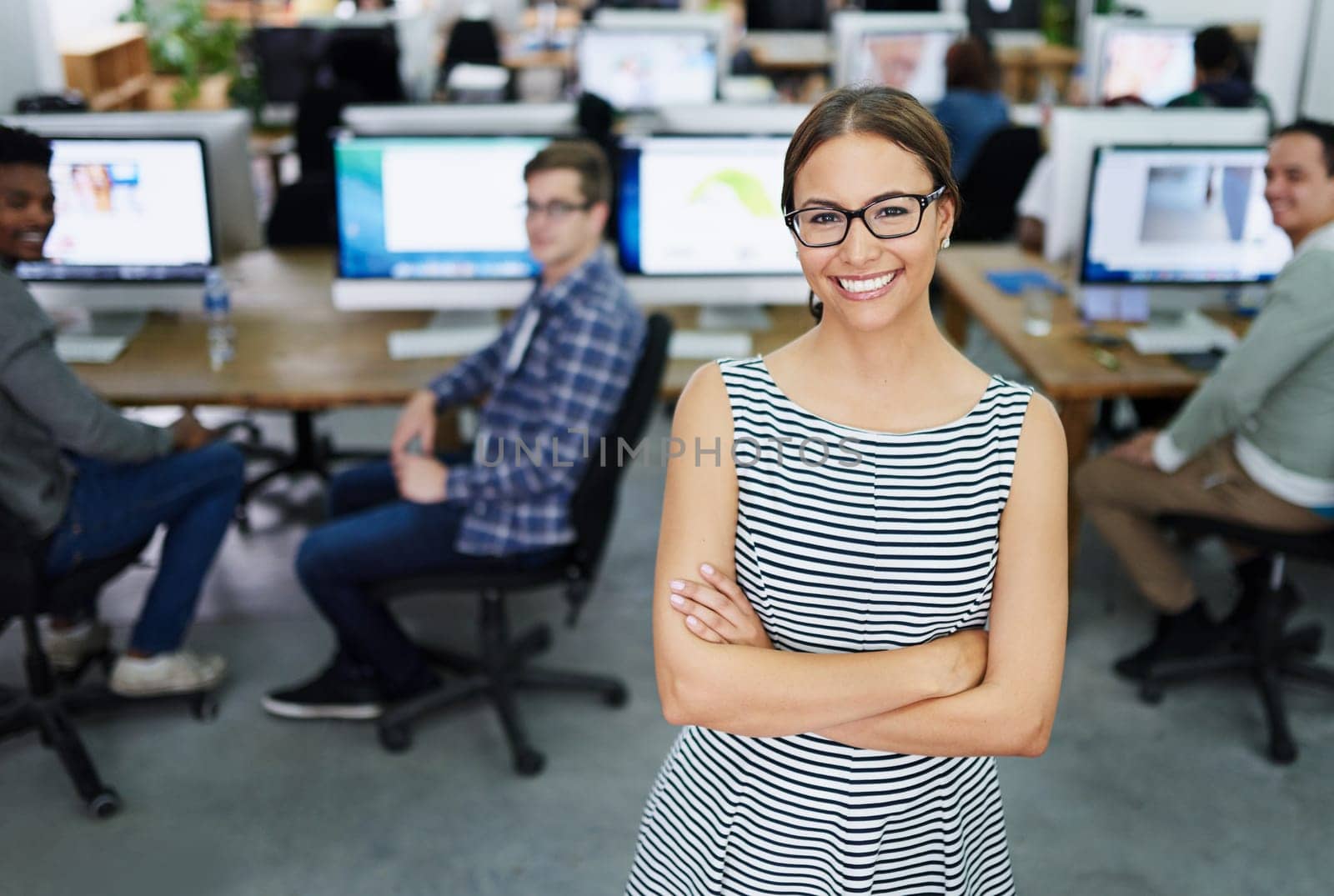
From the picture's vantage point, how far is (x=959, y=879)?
136 cm

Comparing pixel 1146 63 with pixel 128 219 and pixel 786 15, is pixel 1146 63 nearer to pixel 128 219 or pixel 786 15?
pixel 786 15

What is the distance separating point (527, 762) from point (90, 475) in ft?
3.68

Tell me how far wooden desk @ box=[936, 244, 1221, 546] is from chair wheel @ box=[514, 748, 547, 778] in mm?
1430

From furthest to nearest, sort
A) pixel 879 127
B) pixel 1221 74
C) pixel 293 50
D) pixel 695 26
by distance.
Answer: pixel 293 50, pixel 695 26, pixel 1221 74, pixel 879 127

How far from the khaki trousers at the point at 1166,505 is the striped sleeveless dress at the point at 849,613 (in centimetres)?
174

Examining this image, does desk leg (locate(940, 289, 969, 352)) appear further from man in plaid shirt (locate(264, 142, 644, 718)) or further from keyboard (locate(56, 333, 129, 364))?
keyboard (locate(56, 333, 129, 364))

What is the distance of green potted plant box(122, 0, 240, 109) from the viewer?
23.4 ft

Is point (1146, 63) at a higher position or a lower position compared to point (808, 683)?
higher

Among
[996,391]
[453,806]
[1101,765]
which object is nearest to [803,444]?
[996,391]

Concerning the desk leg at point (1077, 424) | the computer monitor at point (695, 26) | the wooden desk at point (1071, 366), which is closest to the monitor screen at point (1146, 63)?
the computer monitor at point (695, 26)

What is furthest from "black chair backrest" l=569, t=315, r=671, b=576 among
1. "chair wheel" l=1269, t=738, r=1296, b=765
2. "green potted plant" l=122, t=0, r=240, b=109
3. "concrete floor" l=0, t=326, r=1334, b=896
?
"green potted plant" l=122, t=0, r=240, b=109

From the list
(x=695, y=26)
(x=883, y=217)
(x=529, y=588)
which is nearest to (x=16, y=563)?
(x=529, y=588)

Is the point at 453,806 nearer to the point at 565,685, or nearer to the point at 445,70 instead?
the point at 565,685

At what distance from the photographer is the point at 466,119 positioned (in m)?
3.40
